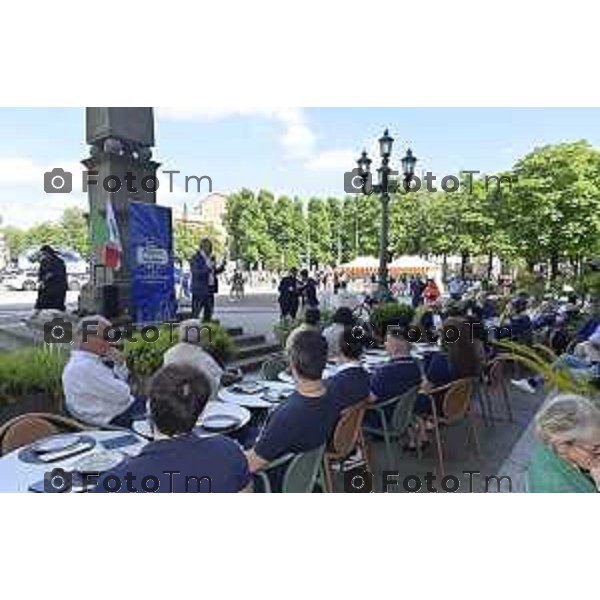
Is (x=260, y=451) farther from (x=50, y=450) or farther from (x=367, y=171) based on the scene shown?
(x=367, y=171)

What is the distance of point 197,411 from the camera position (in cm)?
275

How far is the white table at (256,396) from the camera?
4.54m

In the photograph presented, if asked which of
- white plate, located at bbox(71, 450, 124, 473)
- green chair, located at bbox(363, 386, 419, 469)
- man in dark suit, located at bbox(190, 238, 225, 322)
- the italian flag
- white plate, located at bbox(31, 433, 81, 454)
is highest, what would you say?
the italian flag

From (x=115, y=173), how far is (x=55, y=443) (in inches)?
258

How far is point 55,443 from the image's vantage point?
11.0ft

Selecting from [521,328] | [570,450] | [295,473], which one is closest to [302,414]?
[295,473]

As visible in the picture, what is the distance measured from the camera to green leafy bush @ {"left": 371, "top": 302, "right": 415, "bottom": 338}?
11258 mm

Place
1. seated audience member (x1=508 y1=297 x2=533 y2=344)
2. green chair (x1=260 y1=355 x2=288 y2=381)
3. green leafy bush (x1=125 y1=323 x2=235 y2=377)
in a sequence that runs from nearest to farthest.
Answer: green chair (x1=260 y1=355 x2=288 y2=381), green leafy bush (x1=125 y1=323 x2=235 y2=377), seated audience member (x1=508 y1=297 x2=533 y2=344)
